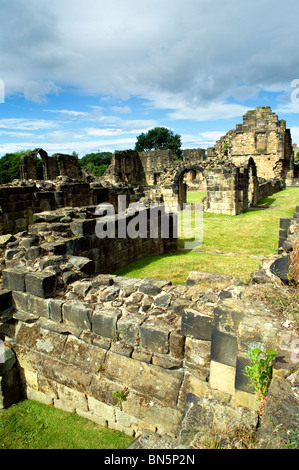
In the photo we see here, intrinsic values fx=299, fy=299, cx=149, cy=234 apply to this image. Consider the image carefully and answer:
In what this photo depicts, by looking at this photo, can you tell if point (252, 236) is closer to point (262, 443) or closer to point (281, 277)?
point (281, 277)

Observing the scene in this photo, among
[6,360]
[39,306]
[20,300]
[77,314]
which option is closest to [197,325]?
[77,314]

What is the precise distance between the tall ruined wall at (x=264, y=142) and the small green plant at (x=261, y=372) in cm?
2770

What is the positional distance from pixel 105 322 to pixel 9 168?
5329 centimetres

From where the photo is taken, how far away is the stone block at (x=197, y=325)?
290cm

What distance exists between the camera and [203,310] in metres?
3.12

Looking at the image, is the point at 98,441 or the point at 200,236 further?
the point at 200,236

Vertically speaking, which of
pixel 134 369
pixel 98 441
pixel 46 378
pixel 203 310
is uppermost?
pixel 203 310

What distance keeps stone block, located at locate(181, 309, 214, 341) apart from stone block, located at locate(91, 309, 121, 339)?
0.83 metres

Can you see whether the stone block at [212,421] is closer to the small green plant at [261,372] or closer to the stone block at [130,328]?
the small green plant at [261,372]

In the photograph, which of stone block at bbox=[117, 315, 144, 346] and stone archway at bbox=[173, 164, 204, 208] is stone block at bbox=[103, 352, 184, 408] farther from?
stone archway at bbox=[173, 164, 204, 208]

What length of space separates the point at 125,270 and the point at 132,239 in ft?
3.12

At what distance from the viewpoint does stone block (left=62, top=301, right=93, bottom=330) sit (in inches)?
141

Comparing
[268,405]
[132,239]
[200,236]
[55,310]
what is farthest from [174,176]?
[268,405]

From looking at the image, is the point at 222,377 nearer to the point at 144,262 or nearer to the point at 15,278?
the point at 15,278
